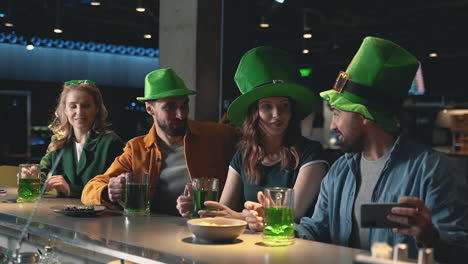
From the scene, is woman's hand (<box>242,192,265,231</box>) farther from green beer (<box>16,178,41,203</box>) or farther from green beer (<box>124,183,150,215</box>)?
green beer (<box>16,178,41,203</box>)

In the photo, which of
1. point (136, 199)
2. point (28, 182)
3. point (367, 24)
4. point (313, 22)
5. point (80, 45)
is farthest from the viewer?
point (80, 45)

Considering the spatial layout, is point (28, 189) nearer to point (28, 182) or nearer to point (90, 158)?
point (28, 182)

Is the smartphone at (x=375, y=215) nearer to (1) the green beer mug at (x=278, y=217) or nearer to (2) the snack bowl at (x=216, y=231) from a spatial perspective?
(1) the green beer mug at (x=278, y=217)

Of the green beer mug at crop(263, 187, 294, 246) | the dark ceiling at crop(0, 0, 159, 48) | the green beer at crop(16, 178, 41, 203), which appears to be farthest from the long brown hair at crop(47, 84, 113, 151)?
the dark ceiling at crop(0, 0, 159, 48)

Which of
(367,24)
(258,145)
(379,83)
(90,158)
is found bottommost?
(90,158)

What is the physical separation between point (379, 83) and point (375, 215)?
0.79m

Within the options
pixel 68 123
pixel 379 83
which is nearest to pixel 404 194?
pixel 379 83

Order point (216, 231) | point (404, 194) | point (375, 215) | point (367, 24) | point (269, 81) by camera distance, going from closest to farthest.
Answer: point (375, 215), point (216, 231), point (404, 194), point (269, 81), point (367, 24)

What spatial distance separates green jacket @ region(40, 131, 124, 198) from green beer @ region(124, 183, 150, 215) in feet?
4.30

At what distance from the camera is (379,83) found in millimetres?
2426

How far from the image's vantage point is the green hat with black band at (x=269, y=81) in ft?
10.2

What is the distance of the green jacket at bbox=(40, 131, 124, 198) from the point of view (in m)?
4.11

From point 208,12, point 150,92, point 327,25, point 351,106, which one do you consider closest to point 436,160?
point 351,106

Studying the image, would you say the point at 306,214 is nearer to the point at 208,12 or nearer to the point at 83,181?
the point at 83,181
